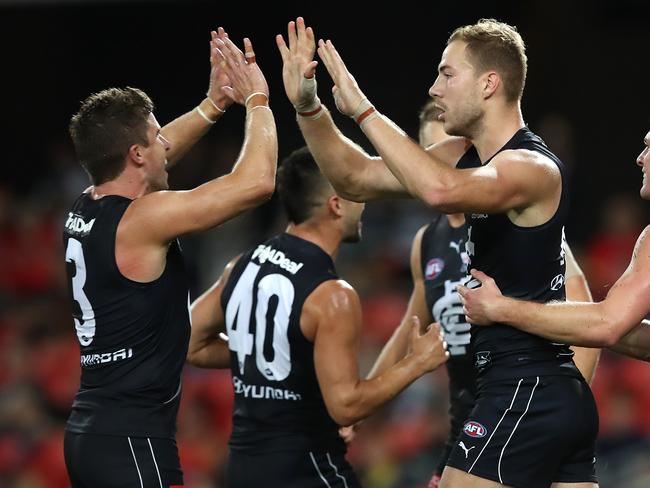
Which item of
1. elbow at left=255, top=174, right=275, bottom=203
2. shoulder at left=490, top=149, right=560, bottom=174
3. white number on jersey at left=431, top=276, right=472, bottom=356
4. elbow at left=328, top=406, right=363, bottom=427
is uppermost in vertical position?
elbow at left=255, top=174, right=275, bottom=203

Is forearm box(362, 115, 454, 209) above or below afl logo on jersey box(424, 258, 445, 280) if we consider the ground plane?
above

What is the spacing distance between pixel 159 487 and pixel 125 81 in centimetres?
1035

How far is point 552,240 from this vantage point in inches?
191

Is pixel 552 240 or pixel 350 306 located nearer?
pixel 552 240

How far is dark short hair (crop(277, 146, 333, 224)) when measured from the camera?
19.5 feet

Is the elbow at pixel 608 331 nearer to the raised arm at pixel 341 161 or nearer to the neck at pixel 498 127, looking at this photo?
the neck at pixel 498 127

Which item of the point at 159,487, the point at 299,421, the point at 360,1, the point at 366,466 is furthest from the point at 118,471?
the point at 360,1

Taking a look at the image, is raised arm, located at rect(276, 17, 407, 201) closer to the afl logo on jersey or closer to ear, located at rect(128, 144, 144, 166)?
the afl logo on jersey

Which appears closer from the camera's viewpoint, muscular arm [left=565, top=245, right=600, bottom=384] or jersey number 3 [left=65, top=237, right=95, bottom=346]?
jersey number 3 [left=65, top=237, right=95, bottom=346]

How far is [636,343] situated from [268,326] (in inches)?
68.2

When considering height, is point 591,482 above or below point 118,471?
below

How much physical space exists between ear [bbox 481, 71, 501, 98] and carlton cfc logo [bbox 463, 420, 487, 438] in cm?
140

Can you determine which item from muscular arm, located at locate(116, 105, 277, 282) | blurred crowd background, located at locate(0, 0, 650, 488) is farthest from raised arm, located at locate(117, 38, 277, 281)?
blurred crowd background, located at locate(0, 0, 650, 488)

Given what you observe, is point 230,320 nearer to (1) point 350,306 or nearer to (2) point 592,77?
(1) point 350,306
